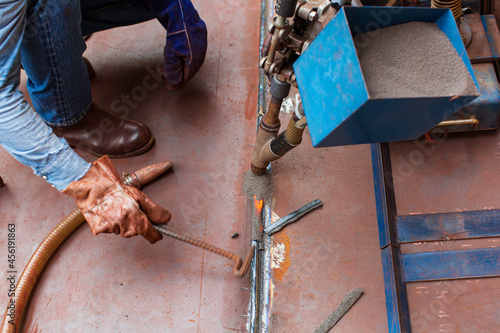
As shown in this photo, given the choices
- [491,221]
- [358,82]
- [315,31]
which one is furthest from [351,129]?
[491,221]

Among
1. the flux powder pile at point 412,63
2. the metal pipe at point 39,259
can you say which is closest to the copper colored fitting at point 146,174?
the metal pipe at point 39,259

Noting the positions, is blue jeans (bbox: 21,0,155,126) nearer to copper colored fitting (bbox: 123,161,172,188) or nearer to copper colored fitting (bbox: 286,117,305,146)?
copper colored fitting (bbox: 123,161,172,188)

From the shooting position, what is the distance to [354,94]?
2.56 ft

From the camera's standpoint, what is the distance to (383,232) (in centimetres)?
133

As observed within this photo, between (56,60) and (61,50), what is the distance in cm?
4

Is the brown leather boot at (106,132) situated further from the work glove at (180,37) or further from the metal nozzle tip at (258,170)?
the metal nozzle tip at (258,170)

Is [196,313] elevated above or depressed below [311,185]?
below

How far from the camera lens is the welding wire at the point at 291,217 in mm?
1413

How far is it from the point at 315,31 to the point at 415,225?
0.78 m

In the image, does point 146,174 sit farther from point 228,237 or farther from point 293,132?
point 293,132

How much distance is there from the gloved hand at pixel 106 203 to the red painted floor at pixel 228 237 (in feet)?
0.96

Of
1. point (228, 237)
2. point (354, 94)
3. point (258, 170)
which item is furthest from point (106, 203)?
point (354, 94)

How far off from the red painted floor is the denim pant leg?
0.27 metres

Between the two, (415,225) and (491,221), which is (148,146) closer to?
(415,225)
